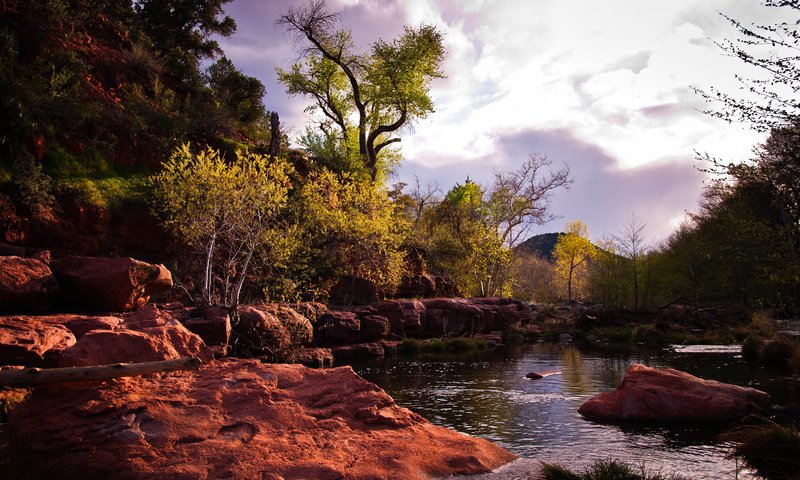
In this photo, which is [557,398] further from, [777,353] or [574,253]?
[574,253]

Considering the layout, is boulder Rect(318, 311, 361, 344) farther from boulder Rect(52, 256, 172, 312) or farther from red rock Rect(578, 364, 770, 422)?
red rock Rect(578, 364, 770, 422)

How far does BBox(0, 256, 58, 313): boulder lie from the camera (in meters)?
13.5

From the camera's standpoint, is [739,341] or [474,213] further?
[474,213]

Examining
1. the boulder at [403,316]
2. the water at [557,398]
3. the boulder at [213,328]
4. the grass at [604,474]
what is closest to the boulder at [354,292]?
the boulder at [403,316]

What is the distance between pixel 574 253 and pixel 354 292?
4177 centimetres

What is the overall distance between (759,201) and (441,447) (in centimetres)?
3020

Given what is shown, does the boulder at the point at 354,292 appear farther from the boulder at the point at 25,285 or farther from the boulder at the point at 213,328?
the boulder at the point at 25,285

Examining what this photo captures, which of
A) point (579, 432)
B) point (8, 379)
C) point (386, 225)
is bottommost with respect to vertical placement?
point (579, 432)

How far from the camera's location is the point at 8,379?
683 centimetres

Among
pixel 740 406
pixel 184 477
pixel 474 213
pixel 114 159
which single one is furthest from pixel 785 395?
pixel 474 213

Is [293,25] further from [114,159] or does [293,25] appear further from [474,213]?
[474,213]

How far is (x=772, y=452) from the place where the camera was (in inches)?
270

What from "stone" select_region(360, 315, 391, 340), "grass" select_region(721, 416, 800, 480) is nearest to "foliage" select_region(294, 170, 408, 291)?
"stone" select_region(360, 315, 391, 340)

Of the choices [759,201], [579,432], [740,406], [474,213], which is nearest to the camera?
[579,432]
